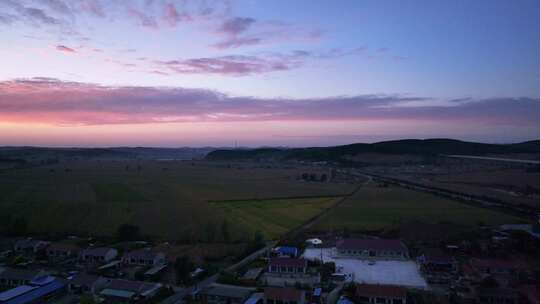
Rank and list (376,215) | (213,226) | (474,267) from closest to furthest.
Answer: (474,267) → (213,226) → (376,215)

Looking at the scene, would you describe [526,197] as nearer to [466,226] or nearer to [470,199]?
[470,199]

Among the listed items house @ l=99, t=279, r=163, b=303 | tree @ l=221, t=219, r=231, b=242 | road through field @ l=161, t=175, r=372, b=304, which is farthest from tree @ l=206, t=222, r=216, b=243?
house @ l=99, t=279, r=163, b=303

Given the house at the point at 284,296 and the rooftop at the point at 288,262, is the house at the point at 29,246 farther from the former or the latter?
the house at the point at 284,296

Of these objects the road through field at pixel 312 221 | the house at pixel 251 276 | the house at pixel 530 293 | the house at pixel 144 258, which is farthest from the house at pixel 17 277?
the house at pixel 530 293

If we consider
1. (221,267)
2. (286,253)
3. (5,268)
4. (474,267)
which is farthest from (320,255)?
(5,268)

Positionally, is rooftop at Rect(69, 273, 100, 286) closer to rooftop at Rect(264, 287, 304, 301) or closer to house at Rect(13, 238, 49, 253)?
house at Rect(13, 238, 49, 253)
